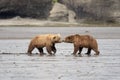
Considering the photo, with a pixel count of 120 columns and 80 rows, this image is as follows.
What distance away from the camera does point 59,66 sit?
72.0ft

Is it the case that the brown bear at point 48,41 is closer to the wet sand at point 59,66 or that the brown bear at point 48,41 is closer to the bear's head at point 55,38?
the bear's head at point 55,38

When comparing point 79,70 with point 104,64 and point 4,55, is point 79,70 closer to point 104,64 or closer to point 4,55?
point 104,64

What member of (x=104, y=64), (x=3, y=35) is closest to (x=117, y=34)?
(x=3, y=35)

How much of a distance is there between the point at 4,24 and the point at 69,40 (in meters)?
23.5

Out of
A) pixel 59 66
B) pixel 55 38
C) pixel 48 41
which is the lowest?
pixel 59 66

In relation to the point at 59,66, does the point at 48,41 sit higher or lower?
higher

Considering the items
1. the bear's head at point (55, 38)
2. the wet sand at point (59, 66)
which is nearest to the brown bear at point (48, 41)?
the bear's head at point (55, 38)

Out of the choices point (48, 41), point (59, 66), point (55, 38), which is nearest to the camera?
point (59, 66)

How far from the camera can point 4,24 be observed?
50.6 meters

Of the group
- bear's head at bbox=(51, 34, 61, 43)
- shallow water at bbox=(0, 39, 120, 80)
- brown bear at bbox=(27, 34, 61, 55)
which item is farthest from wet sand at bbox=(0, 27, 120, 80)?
bear's head at bbox=(51, 34, 61, 43)

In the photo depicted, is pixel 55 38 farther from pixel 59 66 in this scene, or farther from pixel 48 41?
pixel 59 66

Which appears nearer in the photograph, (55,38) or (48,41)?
(55,38)

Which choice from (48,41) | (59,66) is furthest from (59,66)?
(48,41)

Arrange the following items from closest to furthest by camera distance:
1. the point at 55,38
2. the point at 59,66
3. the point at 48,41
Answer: the point at 59,66, the point at 55,38, the point at 48,41
